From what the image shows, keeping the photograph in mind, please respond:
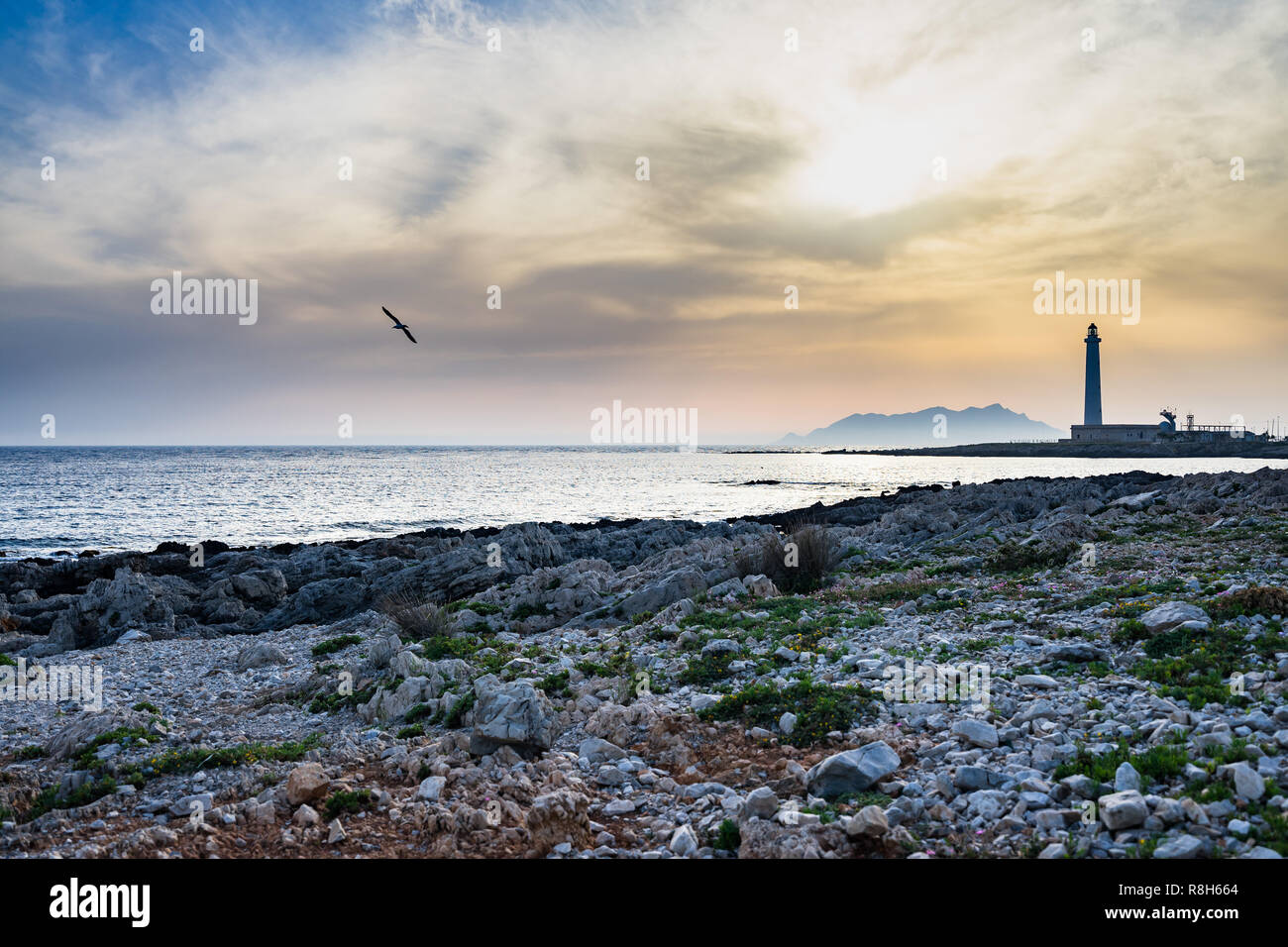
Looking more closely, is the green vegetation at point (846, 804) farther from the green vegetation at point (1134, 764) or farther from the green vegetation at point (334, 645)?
the green vegetation at point (334, 645)

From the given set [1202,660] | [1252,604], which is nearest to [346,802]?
[1202,660]

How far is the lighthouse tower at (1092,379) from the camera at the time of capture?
15912cm

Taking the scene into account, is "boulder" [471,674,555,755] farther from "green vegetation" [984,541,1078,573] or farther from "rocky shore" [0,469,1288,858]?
"green vegetation" [984,541,1078,573]

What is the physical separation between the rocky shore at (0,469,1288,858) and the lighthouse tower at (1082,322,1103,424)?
162659 millimetres

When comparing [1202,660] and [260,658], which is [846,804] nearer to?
[1202,660]

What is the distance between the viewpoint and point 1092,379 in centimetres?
16362

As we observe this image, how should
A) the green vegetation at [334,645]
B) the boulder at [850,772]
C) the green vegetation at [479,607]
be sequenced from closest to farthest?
the boulder at [850,772] < the green vegetation at [334,645] < the green vegetation at [479,607]

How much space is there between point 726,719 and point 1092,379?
185331mm

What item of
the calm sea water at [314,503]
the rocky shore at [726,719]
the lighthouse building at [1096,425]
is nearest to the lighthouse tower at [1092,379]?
the lighthouse building at [1096,425]

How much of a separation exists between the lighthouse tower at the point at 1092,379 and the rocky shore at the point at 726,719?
534 ft

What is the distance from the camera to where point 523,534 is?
106 feet

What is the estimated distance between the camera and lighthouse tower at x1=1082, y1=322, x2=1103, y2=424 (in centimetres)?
15912
